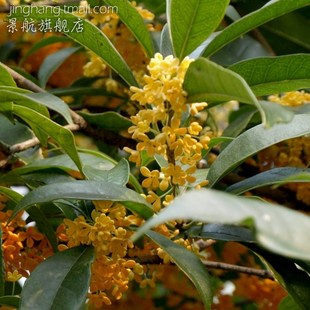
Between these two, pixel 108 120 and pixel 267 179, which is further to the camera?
pixel 108 120

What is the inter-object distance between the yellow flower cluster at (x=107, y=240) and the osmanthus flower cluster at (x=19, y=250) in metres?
0.09

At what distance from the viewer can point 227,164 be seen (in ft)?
3.21

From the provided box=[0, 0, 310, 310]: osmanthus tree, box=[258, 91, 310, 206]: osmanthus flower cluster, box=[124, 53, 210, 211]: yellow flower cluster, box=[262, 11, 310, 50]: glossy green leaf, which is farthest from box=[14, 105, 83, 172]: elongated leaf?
box=[262, 11, 310, 50]: glossy green leaf

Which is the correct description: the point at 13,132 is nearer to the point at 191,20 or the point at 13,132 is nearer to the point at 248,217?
the point at 191,20

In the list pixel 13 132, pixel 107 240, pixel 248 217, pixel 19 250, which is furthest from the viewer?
pixel 13 132

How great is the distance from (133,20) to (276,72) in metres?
0.24

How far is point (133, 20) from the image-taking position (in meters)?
1.08

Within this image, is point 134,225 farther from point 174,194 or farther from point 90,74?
point 90,74

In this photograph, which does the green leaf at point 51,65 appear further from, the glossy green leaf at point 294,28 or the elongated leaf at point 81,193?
the elongated leaf at point 81,193

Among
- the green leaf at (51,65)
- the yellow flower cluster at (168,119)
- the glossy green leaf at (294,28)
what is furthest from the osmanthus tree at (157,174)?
the glossy green leaf at (294,28)

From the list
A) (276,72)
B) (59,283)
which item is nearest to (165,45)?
(276,72)

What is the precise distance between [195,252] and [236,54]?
2.16 ft

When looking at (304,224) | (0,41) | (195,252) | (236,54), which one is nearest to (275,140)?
(195,252)

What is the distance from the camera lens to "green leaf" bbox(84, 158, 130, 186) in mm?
972
